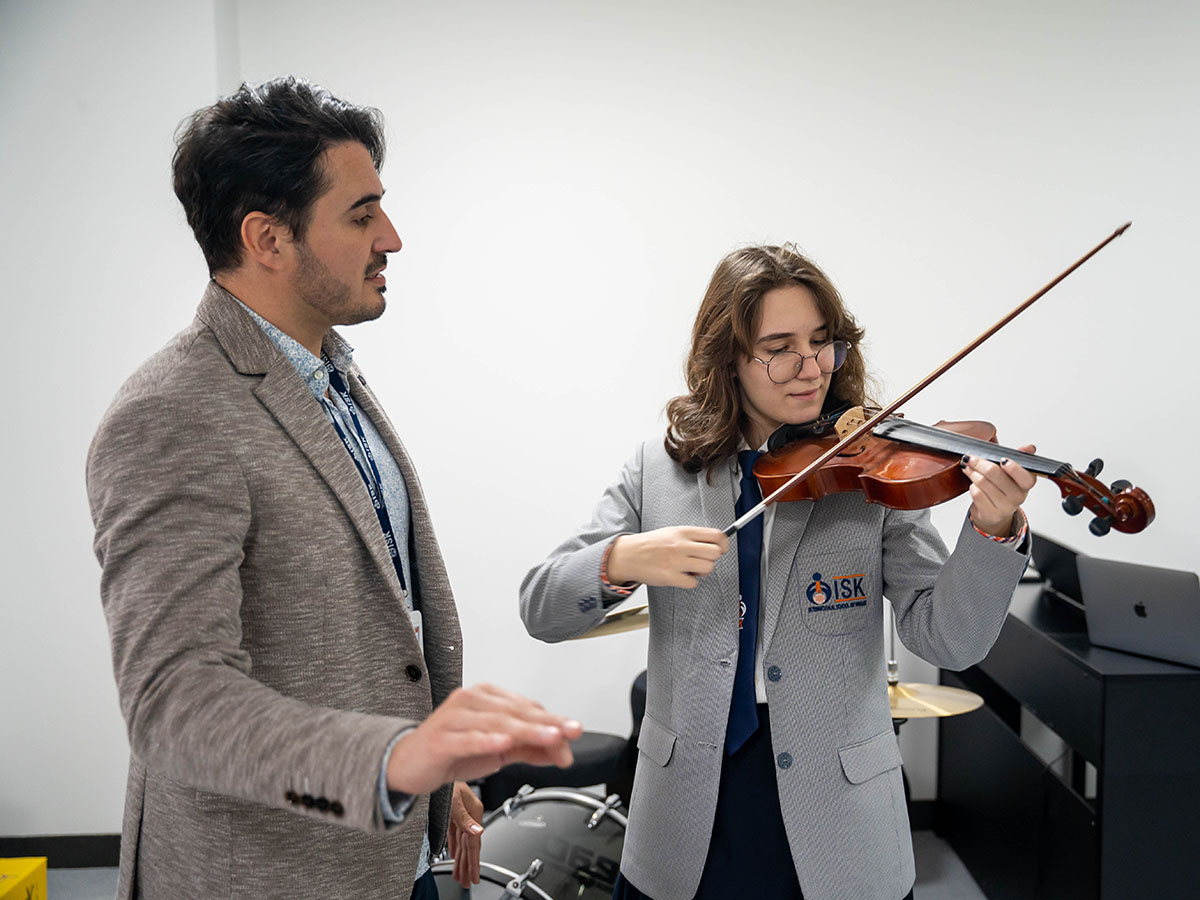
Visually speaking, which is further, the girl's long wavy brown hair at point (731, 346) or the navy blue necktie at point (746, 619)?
the girl's long wavy brown hair at point (731, 346)

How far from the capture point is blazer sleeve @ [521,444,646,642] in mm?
1372

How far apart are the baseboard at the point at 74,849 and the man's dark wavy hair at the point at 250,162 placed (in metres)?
2.81

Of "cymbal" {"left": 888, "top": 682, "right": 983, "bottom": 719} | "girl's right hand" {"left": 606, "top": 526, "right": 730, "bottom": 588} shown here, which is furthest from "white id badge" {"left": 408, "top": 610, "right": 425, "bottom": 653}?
"cymbal" {"left": 888, "top": 682, "right": 983, "bottom": 719}

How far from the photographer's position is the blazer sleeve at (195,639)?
816mm

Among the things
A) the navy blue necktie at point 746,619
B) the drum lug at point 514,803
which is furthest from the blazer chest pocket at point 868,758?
the drum lug at point 514,803

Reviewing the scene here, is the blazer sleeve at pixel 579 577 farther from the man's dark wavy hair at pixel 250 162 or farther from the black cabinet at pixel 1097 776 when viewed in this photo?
the black cabinet at pixel 1097 776

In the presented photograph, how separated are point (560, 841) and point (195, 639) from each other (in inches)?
59.7

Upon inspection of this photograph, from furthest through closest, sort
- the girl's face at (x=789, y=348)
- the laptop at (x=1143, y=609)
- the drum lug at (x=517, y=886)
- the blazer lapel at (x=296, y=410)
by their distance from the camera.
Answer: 1. the laptop at (x=1143, y=609)
2. the drum lug at (x=517, y=886)
3. the girl's face at (x=789, y=348)
4. the blazer lapel at (x=296, y=410)

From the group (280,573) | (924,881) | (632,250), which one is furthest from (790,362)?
(924,881)

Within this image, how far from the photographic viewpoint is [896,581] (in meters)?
1.45

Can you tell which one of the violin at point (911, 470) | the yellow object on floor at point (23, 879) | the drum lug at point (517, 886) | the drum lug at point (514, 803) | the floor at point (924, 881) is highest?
the violin at point (911, 470)

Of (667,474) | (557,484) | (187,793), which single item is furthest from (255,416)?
(557,484)

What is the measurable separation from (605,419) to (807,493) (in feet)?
6.39

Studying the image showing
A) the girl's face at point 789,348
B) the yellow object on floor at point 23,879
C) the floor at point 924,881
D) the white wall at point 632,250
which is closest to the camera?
the girl's face at point 789,348
